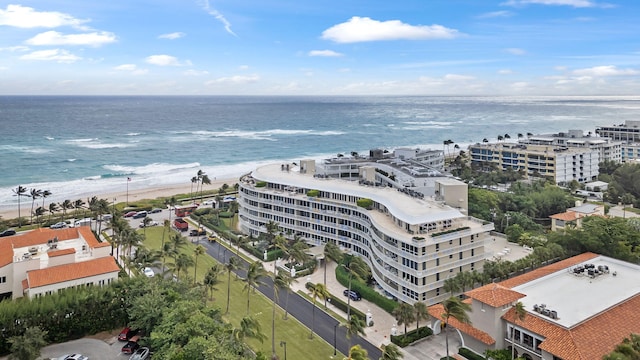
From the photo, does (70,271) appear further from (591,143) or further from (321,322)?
(591,143)

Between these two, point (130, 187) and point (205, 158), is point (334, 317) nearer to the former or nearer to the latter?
point (130, 187)

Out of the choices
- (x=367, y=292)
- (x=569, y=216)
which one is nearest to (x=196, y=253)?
(x=367, y=292)

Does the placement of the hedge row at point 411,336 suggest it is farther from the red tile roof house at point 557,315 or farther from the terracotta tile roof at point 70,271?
the terracotta tile roof at point 70,271

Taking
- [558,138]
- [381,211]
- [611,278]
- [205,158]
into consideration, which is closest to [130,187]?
[205,158]

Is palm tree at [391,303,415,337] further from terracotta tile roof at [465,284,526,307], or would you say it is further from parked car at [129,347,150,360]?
parked car at [129,347,150,360]

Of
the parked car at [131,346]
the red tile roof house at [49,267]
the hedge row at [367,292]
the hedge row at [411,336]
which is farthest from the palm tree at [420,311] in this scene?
the red tile roof house at [49,267]
